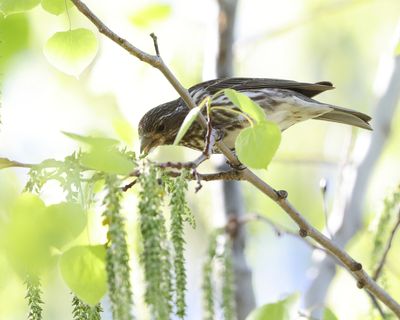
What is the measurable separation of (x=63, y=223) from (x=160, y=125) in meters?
3.00

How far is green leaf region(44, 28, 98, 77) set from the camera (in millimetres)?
2771

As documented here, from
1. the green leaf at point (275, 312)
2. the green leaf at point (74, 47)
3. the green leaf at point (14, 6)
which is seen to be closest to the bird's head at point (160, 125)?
the green leaf at point (74, 47)

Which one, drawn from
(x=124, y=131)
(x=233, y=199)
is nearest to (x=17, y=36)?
(x=124, y=131)

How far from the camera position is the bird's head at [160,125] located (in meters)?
5.10

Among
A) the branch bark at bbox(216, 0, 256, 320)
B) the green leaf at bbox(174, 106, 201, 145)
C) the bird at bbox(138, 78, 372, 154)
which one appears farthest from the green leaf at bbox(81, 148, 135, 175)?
the branch bark at bbox(216, 0, 256, 320)

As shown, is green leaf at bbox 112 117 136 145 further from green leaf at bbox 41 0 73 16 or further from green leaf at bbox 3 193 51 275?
green leaf at bbox 3 193 51 275

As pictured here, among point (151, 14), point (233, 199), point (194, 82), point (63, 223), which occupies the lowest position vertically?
point (63, 223)

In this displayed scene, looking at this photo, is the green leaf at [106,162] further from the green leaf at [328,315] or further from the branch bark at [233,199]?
the branch bark at [233,199]

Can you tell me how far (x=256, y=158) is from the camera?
7.86ft

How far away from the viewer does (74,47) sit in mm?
2773

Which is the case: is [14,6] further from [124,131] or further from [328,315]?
[124,131]

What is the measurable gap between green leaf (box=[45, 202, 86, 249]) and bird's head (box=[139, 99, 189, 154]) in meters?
2.94

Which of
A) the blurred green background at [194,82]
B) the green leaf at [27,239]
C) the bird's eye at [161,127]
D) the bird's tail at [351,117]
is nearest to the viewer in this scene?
the green leaf at [27,239]

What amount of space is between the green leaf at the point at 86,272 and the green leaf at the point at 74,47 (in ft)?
2.58
